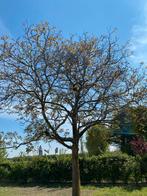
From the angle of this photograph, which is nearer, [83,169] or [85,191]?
[85,191]

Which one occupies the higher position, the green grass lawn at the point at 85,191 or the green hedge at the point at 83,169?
the green hedge at the point at 83,169

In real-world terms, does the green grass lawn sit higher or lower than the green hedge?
lower

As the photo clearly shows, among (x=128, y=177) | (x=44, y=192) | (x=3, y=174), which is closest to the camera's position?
(x=44, y=192)

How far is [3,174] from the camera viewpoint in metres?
25.3

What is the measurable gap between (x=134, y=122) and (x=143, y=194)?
3.87 metres

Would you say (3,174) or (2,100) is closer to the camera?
(2,100)

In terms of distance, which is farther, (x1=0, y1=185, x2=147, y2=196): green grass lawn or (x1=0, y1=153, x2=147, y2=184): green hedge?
(x1=0, y1=153, x2=147, y2=184): green hedge

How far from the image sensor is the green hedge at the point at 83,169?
20.8 metres

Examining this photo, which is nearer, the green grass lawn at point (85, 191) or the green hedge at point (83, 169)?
the green grass lawn at point (85, 191)

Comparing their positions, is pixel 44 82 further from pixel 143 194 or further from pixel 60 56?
pixel 143 194

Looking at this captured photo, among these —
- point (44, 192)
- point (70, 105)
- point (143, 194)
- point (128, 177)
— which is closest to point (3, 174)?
point (44, 192)

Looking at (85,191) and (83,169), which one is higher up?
(83,169)

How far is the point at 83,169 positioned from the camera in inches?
870

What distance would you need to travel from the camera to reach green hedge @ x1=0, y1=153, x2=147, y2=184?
2078cm
